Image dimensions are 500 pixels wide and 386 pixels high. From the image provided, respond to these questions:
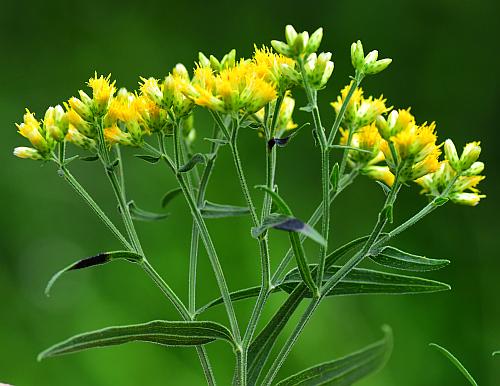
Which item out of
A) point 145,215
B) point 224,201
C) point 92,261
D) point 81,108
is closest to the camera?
point 92,261

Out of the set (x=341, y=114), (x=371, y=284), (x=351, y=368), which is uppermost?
(x=341, y=114)

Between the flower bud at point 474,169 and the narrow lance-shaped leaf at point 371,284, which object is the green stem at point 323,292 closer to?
the narrow lance-shaped leaf at point 371,284

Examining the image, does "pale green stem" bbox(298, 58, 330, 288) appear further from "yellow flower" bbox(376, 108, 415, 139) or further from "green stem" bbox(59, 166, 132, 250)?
"green stem" bbox(59, 166, 132, 250)

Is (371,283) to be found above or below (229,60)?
below

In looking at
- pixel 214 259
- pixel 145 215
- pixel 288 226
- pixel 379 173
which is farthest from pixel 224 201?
pixel 288 226

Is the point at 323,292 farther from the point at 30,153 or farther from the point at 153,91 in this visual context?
the point at 30,153
